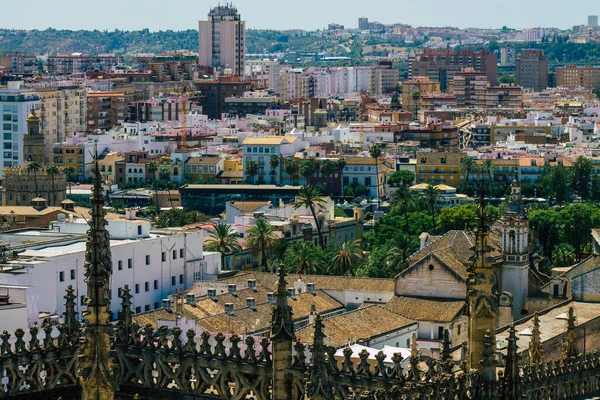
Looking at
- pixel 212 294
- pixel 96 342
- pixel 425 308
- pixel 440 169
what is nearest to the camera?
pixel 96 342

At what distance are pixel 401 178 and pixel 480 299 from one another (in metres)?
96.5

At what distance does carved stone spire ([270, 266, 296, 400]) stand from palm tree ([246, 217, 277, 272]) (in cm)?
4961

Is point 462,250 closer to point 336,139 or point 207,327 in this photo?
point 207,327

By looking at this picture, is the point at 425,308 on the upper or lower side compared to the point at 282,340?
lower

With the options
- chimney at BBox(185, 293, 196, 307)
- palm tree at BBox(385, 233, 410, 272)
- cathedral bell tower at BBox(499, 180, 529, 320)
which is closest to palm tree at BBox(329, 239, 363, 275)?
palm tree at BBox(385, 233, 410, 272)

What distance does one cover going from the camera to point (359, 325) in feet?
175

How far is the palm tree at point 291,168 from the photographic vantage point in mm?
122938

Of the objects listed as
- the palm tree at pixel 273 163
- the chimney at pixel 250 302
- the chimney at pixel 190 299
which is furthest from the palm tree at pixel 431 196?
the chimney at pixel 250 302

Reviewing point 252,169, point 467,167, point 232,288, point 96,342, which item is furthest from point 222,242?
point 96,342

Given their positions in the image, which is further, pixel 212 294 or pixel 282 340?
pixel 212 294

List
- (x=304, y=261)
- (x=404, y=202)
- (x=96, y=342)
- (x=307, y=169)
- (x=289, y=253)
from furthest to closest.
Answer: (x=307, y=169), (x=404, y=202), (x=289, y=253), (x=304, y=261), (x=96, y=342)

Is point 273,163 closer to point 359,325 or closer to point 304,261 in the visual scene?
point 304,261

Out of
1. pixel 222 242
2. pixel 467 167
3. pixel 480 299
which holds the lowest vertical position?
pixel 467 167

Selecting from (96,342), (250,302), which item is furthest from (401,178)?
(96,342)
